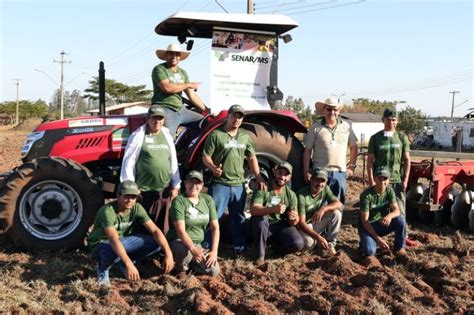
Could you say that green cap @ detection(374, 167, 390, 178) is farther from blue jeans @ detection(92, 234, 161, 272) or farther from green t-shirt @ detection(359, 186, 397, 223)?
blue jeans @ detection(92, 234, 161, 272)

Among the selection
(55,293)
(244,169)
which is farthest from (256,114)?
(55,293)

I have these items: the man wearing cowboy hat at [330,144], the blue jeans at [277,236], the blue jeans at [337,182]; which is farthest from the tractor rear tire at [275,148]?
the blue jeans at [277,236]

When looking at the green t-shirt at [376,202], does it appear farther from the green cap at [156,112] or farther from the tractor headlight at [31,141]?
the tractor headlight at [31,141]

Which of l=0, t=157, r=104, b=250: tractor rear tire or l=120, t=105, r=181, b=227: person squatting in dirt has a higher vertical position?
l=120, t=105, r=181, b=227: person squatting in dirt

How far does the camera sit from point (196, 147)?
552cm

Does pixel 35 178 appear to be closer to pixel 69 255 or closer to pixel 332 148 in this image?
pixel 69 255

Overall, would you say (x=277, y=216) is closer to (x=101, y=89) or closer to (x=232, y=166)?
(x=232, y=166)

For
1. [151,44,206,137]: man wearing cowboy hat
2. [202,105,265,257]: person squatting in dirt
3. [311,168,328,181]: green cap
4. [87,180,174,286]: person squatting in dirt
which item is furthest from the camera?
[151,44,206,137]: man wearing cowboy hat

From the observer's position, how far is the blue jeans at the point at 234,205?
209 inches

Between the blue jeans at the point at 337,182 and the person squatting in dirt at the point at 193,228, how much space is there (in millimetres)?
1423

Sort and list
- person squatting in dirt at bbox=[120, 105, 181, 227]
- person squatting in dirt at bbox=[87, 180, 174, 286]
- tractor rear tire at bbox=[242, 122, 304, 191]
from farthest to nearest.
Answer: tractor rear tire at bbox=[242, 122, 304, 191] → person squatting in dirt at bbox=[120, 105, 181, 227] → person squatting in dirt at bbox=[87, 180, 174, 286]

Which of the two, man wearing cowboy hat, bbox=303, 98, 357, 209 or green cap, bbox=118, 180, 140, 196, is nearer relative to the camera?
green cap, bbox=118, 180, 140, 196

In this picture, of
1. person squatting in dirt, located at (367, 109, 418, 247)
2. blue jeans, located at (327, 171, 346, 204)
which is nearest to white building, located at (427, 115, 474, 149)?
person squatting in dirt, located at (367, 109, 418, 247)

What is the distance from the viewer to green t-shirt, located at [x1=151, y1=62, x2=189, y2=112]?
18.1 feet
